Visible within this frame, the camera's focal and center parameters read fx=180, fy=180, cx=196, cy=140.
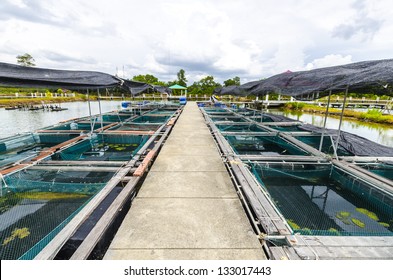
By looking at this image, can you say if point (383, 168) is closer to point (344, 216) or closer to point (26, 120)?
point (344, 216)

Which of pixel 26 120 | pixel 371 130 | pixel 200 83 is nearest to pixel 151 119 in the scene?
pixel 26 120

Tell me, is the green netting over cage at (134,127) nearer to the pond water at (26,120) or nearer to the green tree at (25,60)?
the pond water at (26,120)

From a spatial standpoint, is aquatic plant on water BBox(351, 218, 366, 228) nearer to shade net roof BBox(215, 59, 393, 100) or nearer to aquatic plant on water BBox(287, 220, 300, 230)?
aquatic plant on water BBox(287, 220, 300, 230)

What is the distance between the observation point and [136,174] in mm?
3271

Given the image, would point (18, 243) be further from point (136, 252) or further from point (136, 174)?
point (136, 252)

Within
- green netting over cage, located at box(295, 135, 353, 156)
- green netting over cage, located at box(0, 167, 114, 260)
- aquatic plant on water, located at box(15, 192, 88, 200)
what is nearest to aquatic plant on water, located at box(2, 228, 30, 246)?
green netting over cage, located at box(0, 167, 114, 260)

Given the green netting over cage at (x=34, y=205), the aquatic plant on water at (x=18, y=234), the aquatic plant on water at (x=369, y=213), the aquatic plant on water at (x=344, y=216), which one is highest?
the green netting over cage at (x=34, y=205)

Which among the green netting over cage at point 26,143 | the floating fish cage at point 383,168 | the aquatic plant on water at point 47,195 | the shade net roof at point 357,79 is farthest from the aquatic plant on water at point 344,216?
the green netting over cage at point 26,143

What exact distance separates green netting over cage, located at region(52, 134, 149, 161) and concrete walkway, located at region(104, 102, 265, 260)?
9.22 feet

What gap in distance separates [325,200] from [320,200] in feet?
0.35

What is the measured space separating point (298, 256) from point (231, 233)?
26.1 inches

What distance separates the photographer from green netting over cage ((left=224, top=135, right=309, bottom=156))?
6688 mm

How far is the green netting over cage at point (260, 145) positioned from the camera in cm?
669
